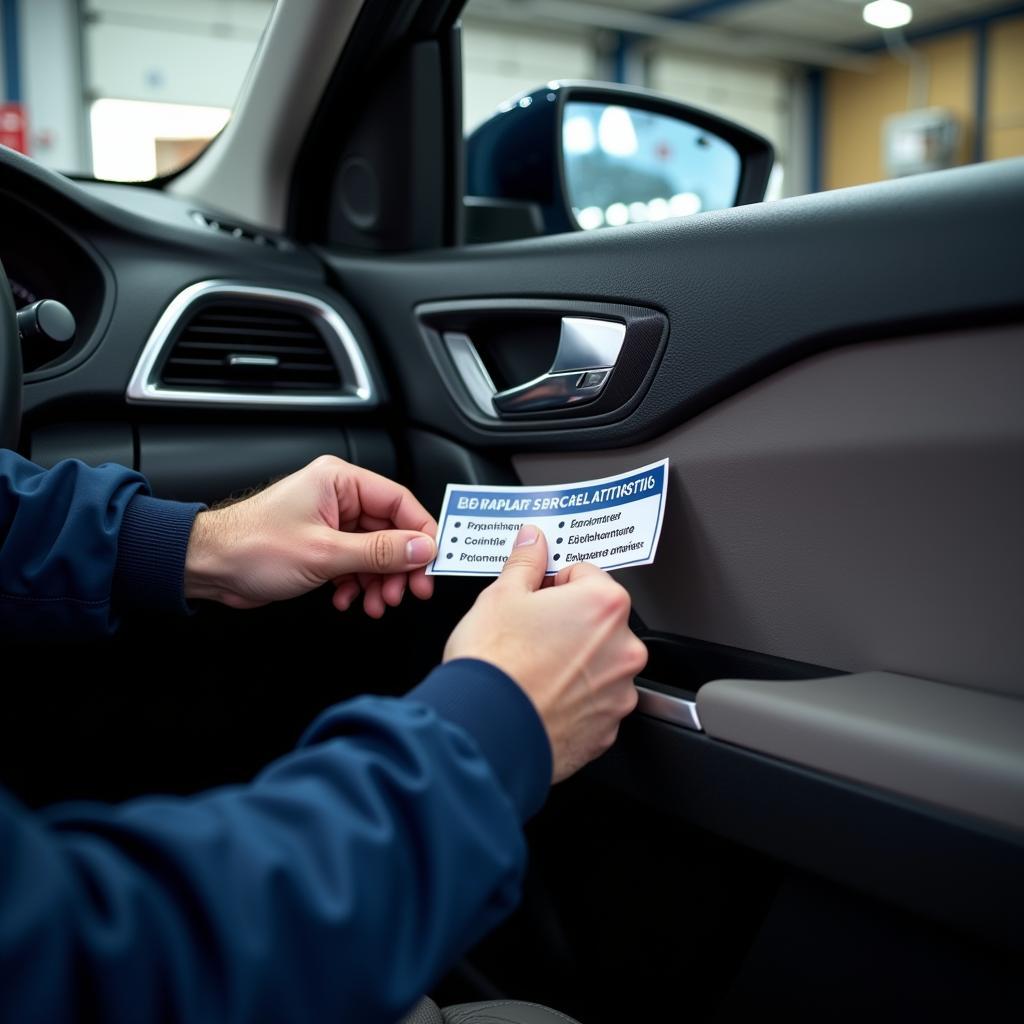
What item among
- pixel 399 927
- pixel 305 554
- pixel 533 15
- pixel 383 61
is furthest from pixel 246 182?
pixel 533 15

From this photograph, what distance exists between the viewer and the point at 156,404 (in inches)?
43.1

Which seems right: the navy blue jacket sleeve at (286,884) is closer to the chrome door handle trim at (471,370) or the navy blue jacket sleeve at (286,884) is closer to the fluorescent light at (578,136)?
the chrome door handle trim at (471,370)

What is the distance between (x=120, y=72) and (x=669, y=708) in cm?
881

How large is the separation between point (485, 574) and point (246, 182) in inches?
35.3

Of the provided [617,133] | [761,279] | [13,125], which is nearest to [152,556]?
[761,279]

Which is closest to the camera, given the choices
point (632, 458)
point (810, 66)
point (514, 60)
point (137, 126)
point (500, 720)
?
point (500, 720)

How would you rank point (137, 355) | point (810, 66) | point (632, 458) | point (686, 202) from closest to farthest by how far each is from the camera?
point (632, 458)
point (137, 355)
point (686, 202)
point (810, 66)

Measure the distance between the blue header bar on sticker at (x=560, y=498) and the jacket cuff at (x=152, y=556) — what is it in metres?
0.24

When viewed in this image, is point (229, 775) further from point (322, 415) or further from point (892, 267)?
point (892, 267)

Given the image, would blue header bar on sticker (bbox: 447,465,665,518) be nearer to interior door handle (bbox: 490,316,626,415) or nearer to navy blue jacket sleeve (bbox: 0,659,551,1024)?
interior door handle (bbox: 490,316,626,415)

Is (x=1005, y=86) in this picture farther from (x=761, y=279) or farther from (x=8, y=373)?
(x=8, y=373)

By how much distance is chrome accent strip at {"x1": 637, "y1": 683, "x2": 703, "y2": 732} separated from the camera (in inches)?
31.8

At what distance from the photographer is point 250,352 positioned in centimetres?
118

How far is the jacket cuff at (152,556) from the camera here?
34.4 inches
